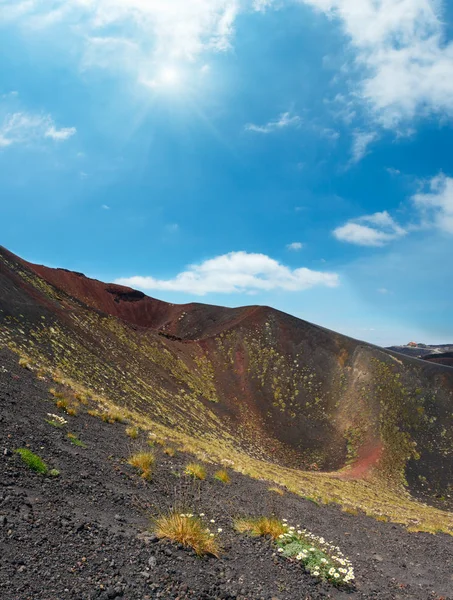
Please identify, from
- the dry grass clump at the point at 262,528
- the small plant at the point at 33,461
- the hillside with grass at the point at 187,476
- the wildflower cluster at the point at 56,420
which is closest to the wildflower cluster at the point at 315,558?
the hillside with grass at the point at 187,476

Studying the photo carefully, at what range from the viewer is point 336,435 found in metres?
51.7

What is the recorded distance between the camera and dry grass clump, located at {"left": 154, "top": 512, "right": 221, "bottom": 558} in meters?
6.21

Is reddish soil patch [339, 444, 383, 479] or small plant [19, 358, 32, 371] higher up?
small plant [19, 358, 32, 371]

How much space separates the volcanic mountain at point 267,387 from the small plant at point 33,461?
44.9 feet

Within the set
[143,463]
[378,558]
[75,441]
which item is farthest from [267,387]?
[378,558]

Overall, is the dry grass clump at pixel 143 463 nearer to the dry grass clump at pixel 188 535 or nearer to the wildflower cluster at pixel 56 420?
the wildflower cluster at pixel 56 420

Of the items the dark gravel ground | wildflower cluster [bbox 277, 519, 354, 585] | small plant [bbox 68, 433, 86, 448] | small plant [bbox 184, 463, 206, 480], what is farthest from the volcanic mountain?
wildflower cluster [bbox 277, 519, 354, 585]

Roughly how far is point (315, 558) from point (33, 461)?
648 centimetres

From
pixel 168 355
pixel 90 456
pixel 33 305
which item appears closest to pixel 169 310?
pixel 168 355

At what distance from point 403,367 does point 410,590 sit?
209ft

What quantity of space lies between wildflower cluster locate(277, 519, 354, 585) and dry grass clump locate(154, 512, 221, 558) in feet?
5.10

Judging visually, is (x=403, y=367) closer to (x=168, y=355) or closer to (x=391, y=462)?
(x=391, y=462)

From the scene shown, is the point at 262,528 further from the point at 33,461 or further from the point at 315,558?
the point at 33,461

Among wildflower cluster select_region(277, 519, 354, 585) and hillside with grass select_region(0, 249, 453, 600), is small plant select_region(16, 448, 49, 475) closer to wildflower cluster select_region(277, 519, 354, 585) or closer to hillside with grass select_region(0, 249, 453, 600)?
hillside with grass select_region(0, 249, 453, 600)
